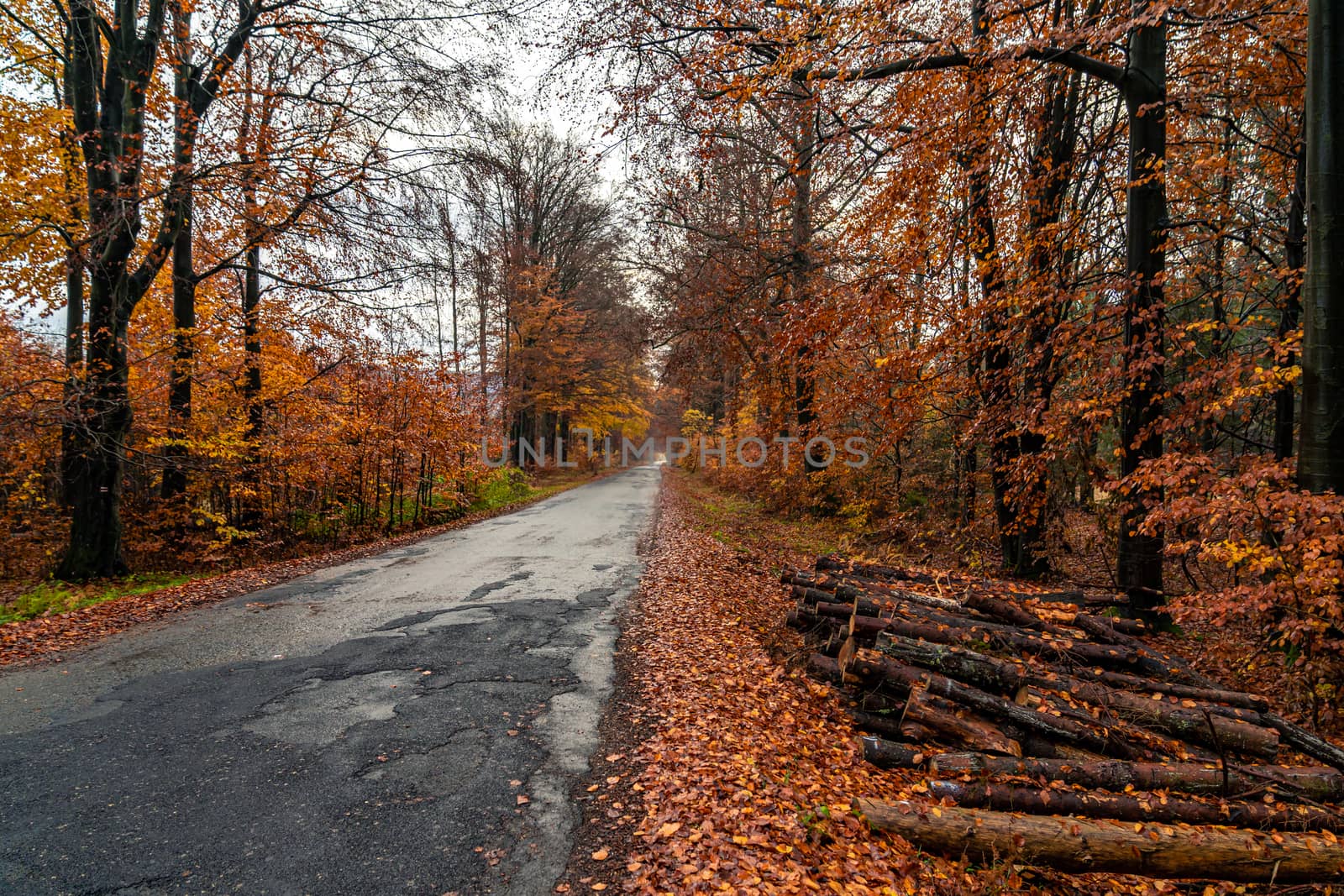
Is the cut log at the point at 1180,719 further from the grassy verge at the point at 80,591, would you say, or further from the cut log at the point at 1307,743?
the grassy verge at the point at 80,591

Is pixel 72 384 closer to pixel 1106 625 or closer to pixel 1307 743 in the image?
pixel 1106 625

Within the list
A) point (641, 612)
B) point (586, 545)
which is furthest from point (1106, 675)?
point (586, 545)

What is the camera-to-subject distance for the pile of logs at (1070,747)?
3232 millimetres

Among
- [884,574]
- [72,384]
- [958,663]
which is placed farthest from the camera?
[72,384]

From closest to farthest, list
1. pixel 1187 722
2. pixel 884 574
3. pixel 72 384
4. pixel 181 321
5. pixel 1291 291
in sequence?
1. pixel 1187 722
2. pixel 1291 291
3. pixel 884 574
4. pixel 72 384
5. pixel 181 321

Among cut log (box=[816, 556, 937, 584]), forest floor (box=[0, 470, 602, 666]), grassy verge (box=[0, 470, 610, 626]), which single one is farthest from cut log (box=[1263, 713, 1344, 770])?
grassy verge (box=[0, 470, 610, 626])

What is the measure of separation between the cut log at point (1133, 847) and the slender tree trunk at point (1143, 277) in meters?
3.41

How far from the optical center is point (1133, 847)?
3.21 metres

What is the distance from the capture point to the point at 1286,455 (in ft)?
23.3

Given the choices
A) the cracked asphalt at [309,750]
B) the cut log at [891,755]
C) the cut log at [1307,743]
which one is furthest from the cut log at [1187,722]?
the cracked asphalt at [309,750]

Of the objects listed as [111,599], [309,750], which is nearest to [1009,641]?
[309,750]

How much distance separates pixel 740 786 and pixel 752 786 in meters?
0.08

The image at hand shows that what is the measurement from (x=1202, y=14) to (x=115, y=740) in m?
12.3

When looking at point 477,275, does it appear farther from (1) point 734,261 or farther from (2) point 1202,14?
(2) point 1202,14
